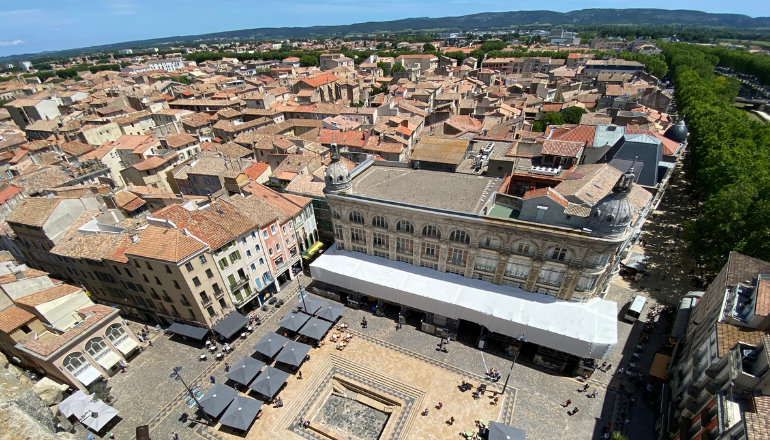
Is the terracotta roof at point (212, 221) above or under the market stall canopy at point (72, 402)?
above

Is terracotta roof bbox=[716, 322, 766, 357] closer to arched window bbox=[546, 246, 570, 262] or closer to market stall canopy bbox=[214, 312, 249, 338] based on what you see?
arched window bbox=[546, 246, 570, 262]

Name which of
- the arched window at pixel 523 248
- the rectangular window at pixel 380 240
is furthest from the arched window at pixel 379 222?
the arched window at pixel 523 248

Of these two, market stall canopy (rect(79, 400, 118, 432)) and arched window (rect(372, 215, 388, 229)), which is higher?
arched window (rect(372, 215, 388, 229))

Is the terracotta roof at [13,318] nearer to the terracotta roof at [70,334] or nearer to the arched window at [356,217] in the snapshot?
the terracotta roof at [70,334]

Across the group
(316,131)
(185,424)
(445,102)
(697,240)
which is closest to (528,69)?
(445,102)

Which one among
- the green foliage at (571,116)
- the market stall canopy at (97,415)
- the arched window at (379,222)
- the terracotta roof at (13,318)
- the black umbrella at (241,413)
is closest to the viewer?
the black umbrella at (241,413)

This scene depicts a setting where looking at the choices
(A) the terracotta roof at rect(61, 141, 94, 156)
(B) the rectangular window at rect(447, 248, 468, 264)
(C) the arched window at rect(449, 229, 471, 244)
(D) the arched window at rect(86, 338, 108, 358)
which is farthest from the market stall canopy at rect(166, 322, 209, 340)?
(A) the terracotta roof at rect(61, 141, 94, 156)

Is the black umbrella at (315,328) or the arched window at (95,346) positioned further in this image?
the black umbrella at (315,328)
